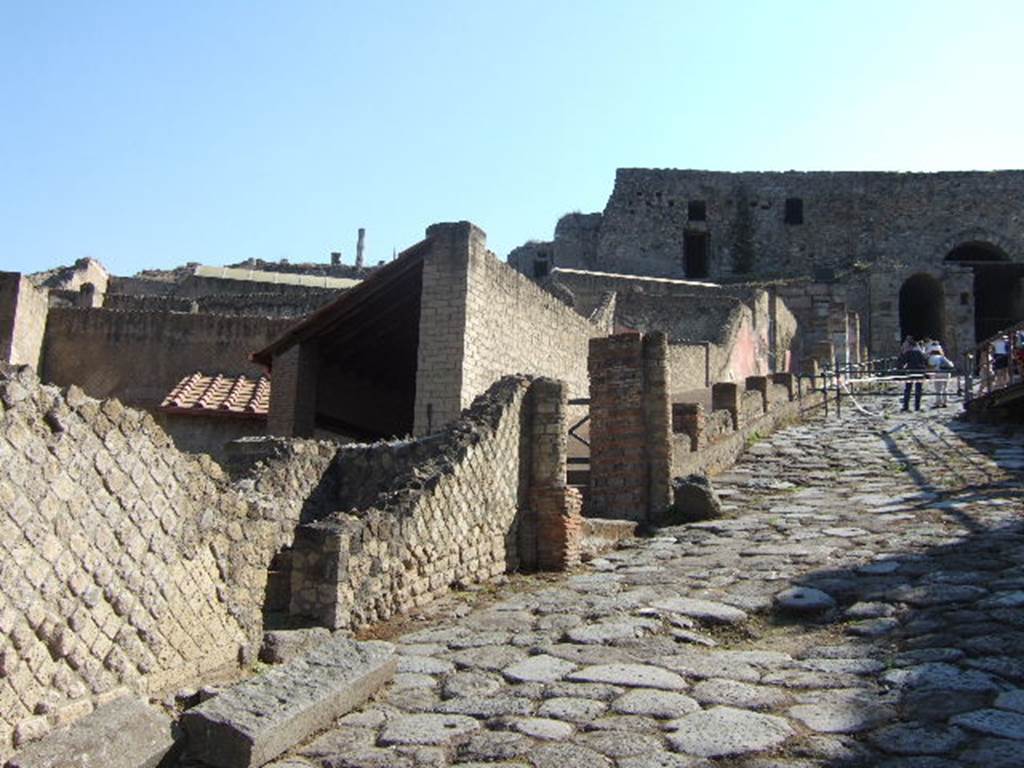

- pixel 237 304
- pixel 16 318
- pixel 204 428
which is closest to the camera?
pixel 204 428

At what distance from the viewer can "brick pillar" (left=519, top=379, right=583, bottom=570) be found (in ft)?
24.9

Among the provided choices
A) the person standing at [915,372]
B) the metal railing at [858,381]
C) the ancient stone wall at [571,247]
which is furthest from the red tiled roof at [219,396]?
the ancient stone wall at [571,247]

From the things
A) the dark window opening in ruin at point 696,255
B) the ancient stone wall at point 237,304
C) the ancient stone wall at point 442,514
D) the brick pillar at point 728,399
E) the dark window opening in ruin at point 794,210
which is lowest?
the ancient stone wall at point 442,514

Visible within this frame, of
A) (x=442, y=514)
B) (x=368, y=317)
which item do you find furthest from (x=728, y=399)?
(x=442, y=514)

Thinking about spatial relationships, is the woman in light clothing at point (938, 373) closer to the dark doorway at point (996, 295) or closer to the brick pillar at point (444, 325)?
the brick pillar at point (444, 325)

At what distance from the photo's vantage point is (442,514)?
254 inches

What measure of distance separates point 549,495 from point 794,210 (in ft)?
124

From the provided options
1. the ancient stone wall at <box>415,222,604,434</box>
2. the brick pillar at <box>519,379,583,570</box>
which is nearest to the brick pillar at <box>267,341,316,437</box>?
the ancient stone wall at <box>415,222,604,434</box>

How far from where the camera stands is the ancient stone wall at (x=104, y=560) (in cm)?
348

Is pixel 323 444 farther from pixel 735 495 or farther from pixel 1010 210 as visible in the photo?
pixel 1010 210

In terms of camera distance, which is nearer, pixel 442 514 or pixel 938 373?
pixel 442 514

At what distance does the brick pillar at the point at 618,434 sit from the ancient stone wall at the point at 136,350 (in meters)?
10.1

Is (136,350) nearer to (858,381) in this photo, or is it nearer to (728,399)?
(728,399)

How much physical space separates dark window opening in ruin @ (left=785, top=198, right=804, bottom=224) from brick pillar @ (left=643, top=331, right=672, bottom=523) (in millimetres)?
35038
